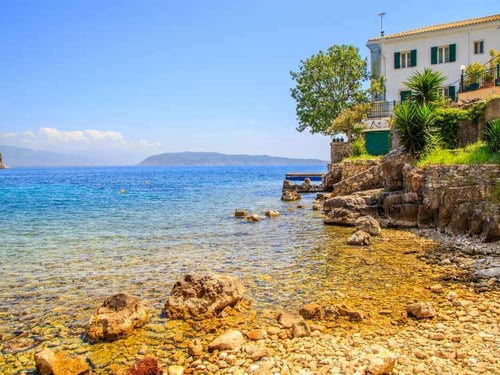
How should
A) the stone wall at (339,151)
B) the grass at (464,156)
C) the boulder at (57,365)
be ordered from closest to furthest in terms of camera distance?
the boulder at (57,365)
the grass at (464,156)
the stone wall at (339,151)

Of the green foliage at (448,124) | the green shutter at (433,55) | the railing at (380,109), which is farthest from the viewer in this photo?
the railing at (380,109)

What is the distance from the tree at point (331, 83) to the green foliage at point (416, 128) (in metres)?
22.5

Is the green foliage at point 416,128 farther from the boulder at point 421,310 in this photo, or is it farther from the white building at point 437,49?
the white building at point 437,49

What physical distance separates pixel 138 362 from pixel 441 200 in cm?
1470

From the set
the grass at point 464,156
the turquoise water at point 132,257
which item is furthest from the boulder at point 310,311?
the grass at point 464,156

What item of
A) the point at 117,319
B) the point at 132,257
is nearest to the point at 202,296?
the point at 117,319

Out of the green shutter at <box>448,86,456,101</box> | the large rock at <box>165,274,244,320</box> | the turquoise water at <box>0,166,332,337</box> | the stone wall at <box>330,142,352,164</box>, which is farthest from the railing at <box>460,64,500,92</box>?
the large rock at <box>165,274,244,320</box>

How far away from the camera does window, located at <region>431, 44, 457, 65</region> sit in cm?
3525

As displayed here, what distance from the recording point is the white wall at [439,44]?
34281mm

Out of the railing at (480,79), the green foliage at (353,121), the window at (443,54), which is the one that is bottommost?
the green foliage at (353,121)

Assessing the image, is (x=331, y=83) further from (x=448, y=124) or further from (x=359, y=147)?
(x=448, y=124)

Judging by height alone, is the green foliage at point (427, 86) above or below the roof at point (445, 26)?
below

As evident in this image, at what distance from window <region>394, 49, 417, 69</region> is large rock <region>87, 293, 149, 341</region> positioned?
121 ft

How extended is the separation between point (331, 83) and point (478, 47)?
14174 mm
